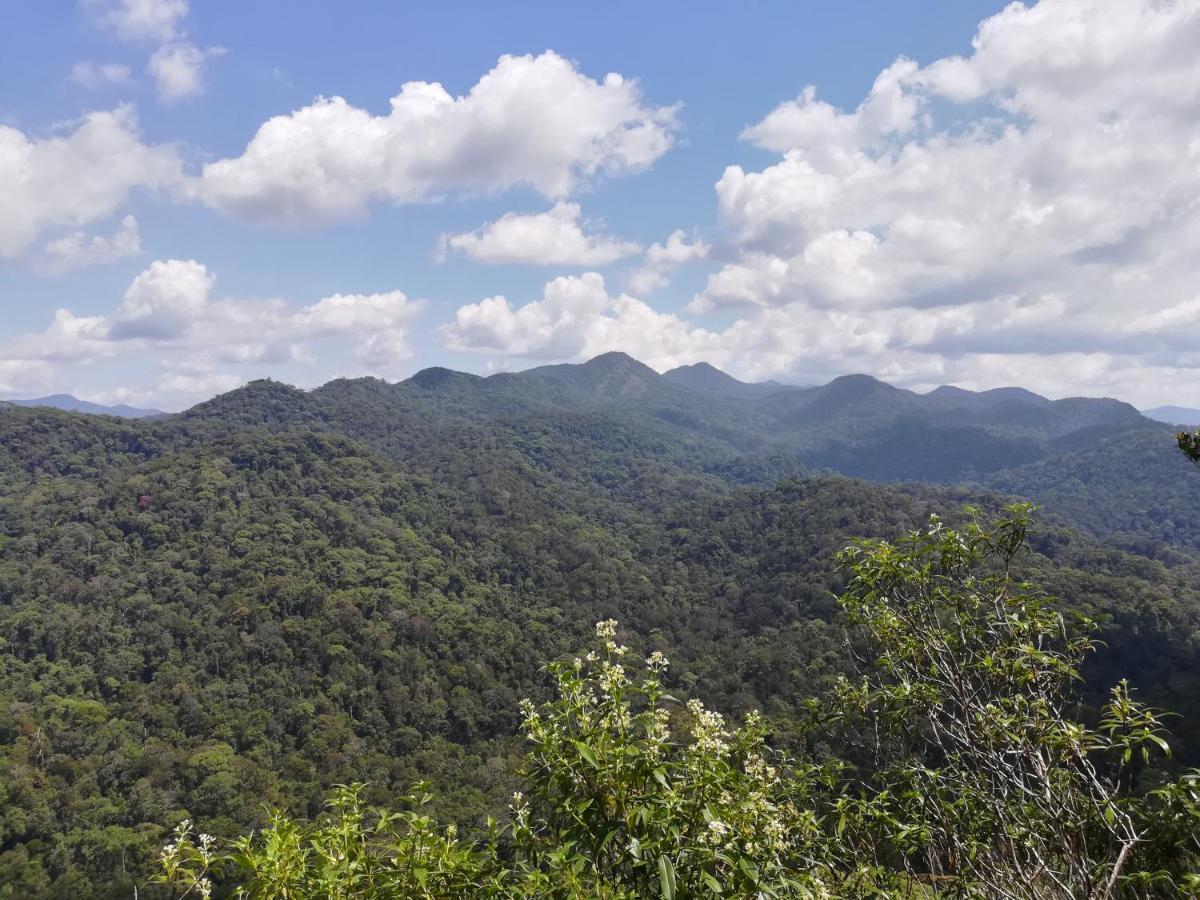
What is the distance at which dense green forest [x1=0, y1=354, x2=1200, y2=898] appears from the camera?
43.8m

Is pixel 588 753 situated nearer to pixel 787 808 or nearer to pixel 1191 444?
pixel 787 808

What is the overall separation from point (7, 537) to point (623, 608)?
77988 mm

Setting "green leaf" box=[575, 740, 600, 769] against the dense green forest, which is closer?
"green leaf" box=[575, 740, 600, 769]

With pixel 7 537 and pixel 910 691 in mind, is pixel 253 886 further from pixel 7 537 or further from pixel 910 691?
pixel 7 537

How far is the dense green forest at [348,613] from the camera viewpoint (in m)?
43.8

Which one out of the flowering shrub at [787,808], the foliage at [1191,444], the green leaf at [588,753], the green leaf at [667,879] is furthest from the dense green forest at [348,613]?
the green leaf at [667,879]

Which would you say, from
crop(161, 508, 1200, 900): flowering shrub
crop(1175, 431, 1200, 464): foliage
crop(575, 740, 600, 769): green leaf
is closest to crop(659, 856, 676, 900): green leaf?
crop(161, 508, 1200, 900): flowering shrub

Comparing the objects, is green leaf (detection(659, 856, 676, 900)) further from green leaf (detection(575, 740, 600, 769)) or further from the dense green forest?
the dense green forest

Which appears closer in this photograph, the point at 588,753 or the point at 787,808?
the point at 588,753

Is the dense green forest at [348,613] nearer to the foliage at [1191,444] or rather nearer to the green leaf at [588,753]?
the green leaf at [588,753]

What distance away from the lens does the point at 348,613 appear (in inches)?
2643

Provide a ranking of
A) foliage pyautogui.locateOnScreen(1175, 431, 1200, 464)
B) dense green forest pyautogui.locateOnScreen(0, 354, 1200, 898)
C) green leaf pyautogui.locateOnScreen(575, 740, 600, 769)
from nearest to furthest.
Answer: green leaf pyautogui.locateOnScreen(575, 740, 600, 769), foliage pyautogui.locateOnScreen(1175, 431, 1200, 464), dense green forest pyautogui.locateOnScreen(0, 354, 1200, 898)

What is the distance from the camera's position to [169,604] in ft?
222

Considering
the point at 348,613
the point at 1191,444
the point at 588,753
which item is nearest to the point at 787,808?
the point at 588,753
